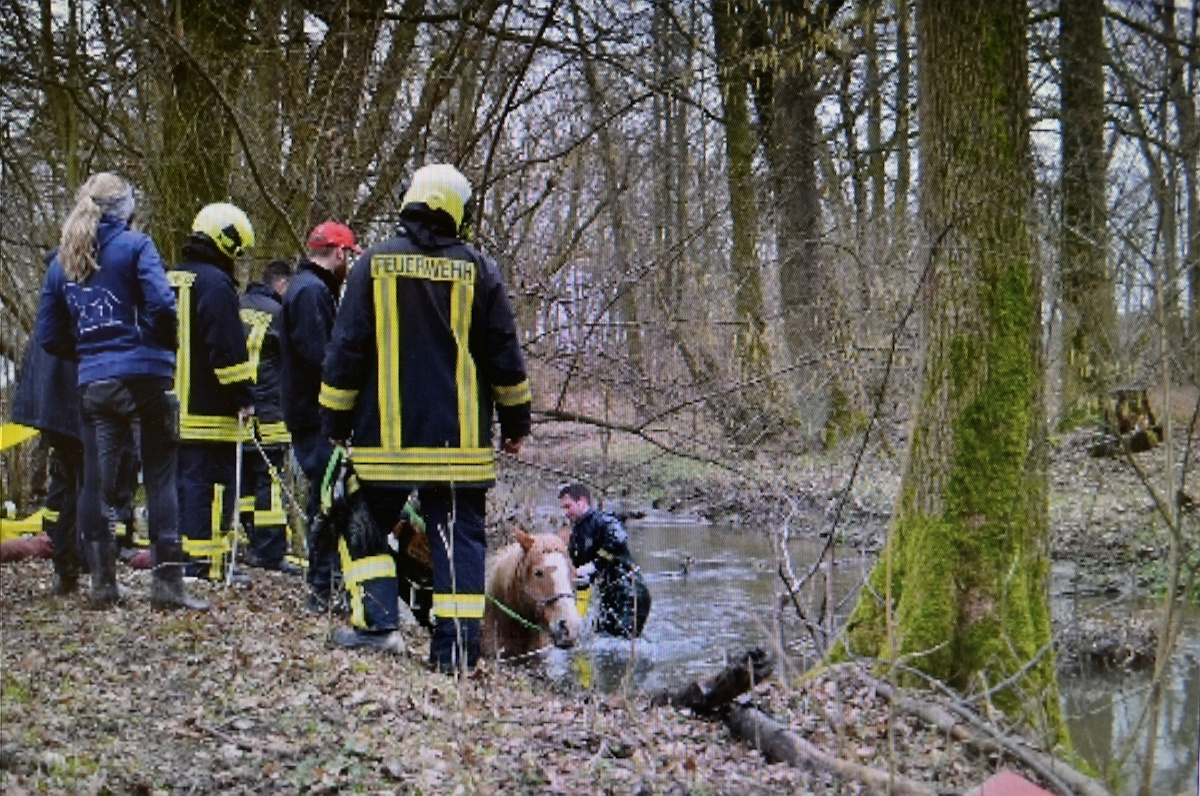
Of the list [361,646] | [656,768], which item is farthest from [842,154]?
[656,768]

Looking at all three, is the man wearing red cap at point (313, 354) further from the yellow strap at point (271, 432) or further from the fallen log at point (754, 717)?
the fallen log at point (754, 717)

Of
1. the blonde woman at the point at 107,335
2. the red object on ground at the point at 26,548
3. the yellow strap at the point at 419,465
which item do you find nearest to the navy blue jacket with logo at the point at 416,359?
the yellow strap at the point at 419,465

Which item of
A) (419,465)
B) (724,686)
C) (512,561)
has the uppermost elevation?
(419,465)

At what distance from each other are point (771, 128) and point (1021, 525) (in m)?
9.82

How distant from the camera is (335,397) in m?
6.15

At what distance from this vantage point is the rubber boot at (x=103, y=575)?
614cm

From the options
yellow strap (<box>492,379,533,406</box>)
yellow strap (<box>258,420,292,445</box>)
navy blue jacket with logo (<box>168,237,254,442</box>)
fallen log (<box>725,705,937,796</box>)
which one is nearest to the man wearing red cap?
navy blue jacket with logo (<box>168,237,254,442</box>)

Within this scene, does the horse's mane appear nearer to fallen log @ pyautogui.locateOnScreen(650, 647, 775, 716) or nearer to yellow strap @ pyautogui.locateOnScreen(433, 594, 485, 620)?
yellow strap @ pyautogui.locateOnScreen(433, 594, 485, 620)

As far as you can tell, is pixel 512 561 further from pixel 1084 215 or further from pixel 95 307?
pixel 1084 215

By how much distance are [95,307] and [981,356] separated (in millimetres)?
4468

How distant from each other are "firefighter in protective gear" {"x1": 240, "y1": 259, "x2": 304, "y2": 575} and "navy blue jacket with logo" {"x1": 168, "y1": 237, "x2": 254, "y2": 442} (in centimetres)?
73

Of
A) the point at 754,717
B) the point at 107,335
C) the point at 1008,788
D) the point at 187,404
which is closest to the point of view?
the point at 1008,788

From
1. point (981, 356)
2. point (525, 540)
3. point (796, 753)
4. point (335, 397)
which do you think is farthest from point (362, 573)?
point (981, 356)

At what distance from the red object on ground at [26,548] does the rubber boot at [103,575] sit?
29 cm
